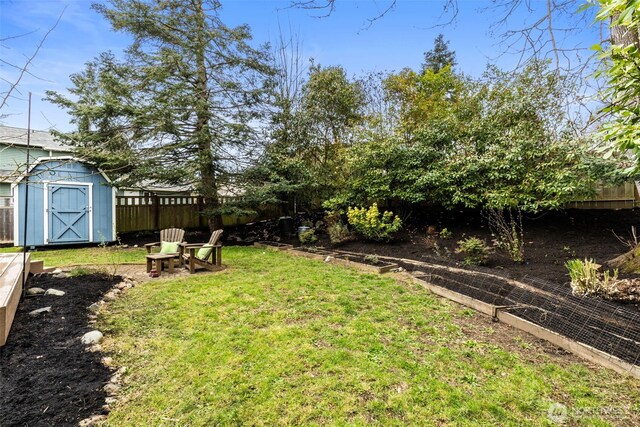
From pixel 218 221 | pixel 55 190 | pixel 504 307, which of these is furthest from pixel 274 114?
pixel 504 307

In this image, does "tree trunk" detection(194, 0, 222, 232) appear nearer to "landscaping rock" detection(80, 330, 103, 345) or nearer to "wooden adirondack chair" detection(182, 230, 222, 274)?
"wooden adirondack chair" detection(182, 230, 222, 274)

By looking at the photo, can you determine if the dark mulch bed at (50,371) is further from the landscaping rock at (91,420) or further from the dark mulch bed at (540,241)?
the dark mulch bed at (540,241)

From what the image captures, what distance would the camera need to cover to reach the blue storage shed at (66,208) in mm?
7703

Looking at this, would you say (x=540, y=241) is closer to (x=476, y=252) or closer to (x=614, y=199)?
(x=476, y=252)

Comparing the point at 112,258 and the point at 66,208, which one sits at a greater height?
the point at 66,208

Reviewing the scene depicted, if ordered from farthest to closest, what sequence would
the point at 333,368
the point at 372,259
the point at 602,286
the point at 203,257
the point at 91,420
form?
the point at 203,257
the point at 372,259
the point at 602,286
the point at 333,368
the point at 91,420

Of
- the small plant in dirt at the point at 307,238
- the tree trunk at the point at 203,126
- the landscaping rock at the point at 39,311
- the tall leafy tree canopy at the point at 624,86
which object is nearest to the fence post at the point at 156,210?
the tree trunk at the point at 203,126

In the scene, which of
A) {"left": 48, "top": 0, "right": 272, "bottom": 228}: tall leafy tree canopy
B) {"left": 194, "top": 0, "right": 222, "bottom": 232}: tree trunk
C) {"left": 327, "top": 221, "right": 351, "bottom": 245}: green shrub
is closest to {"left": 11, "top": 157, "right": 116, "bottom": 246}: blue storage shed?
{"left": 48, "top": 0, "right": 272, "bottom": 228}: tall leafy tree canopy

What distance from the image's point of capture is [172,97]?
8.00m

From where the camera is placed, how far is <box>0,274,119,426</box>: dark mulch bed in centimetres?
183

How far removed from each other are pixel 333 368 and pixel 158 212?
9587 millimetres

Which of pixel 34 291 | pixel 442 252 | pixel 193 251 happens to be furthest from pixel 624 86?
pixel 34 291

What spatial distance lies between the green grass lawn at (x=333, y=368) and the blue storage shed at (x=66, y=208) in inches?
231

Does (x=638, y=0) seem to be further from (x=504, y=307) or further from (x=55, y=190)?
(x=55, y=190)
